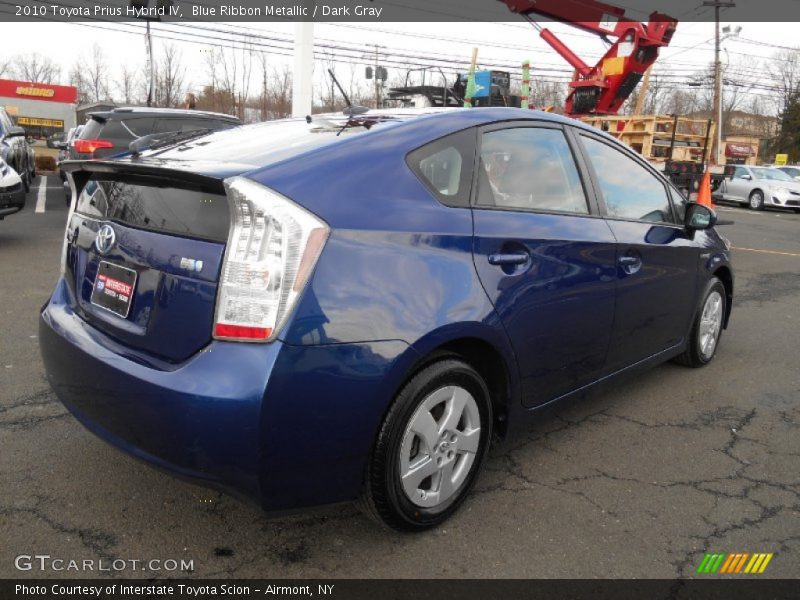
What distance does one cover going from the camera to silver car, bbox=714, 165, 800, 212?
20.1 meters

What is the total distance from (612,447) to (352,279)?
77.3 inches

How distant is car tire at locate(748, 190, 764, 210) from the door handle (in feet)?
70.2

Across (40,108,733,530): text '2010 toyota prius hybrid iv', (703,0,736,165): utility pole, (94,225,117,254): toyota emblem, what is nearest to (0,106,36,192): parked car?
(94,225,117,254): toyota emblem

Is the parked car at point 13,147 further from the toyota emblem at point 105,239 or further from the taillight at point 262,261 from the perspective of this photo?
the taillight at point 262,261

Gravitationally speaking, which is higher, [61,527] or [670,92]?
[670,92]

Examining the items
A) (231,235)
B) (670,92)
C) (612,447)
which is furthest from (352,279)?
(670,92)

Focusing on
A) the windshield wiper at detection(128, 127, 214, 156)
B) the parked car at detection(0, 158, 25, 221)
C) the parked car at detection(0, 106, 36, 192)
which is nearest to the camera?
the windshield wiper at detection(128, 127, 214, 156)

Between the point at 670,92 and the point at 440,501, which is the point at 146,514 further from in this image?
the point at 670,92

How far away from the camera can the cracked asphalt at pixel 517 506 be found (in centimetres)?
236

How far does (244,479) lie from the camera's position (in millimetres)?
2004

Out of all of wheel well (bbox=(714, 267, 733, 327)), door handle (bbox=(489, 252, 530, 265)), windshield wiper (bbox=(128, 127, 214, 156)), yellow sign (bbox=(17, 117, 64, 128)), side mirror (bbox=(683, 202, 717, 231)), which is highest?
windshield wiper (bbox=(128, 127, 214, 156))

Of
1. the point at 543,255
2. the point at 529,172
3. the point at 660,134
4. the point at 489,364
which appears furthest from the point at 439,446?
the point at 660,134

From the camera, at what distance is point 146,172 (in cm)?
236

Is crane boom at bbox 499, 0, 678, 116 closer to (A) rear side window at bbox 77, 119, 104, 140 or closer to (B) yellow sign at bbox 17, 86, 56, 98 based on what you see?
(A) rear side window at bbox 77, 119, 104, 140
